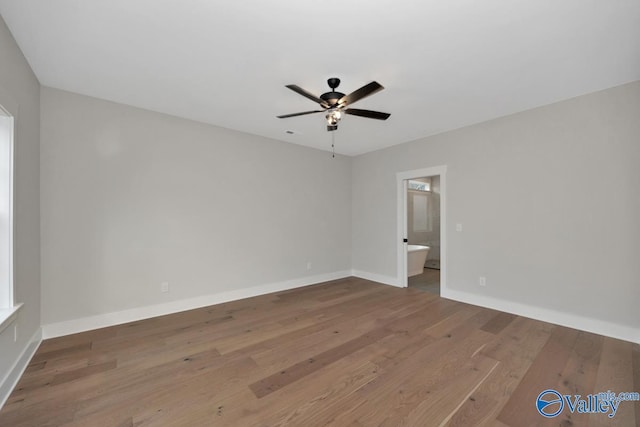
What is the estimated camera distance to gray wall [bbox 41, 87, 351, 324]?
114 inches

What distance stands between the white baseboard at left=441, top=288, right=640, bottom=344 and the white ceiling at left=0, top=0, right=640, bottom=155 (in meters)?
2.57

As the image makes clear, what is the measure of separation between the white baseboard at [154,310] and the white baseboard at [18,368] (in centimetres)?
18

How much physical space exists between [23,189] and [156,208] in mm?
1249

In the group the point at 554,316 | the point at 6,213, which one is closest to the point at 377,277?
the point at 554,316

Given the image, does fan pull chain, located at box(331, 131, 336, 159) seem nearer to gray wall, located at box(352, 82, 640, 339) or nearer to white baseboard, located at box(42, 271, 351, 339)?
gray wall, located at box(352, 82, 640, 339)

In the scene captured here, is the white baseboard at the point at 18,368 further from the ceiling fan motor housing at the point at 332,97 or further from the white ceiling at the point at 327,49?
the ceiling fan motor housing at the point at 332,97

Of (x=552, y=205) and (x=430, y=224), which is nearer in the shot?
(x=552, y=205)

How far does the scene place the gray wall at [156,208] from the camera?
289cm

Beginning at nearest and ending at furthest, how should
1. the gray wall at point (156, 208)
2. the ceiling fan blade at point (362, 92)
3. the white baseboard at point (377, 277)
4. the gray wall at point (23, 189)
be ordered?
the gray wall at point (23, 189), the ceiling fan blade at point (362, 92), the gray wall at point (156, 208), the white baseboard at point (377, 277)

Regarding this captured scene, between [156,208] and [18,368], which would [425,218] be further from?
[18,368]

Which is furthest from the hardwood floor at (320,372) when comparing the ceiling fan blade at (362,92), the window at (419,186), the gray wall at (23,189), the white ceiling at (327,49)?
the window at (419,186)

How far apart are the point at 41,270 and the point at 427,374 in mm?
3906

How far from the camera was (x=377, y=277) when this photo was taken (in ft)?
17.5

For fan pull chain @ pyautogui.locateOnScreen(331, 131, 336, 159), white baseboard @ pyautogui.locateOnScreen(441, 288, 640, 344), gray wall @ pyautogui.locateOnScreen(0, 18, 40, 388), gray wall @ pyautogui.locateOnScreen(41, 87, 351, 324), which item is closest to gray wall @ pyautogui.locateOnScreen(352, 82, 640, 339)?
white baseboard @ pyautogui.locateOnScreen(441, 288, 640, 344)
